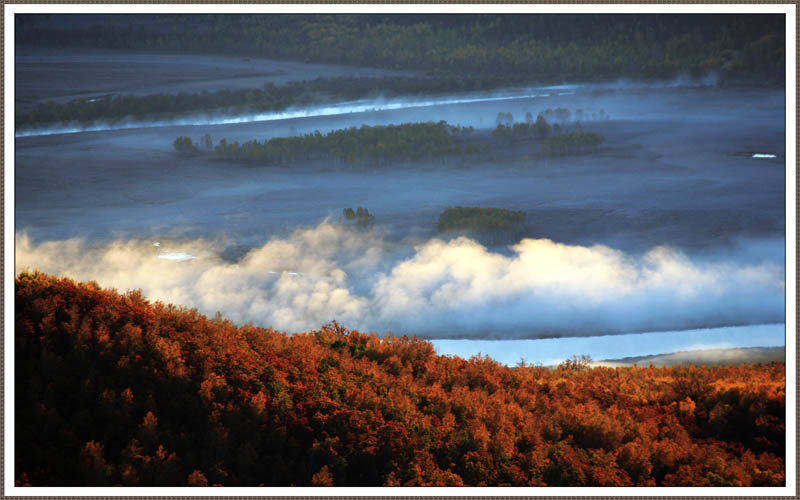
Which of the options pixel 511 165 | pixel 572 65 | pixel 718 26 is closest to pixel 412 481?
pixel 511 165

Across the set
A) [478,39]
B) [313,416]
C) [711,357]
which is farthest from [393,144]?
[313,416]

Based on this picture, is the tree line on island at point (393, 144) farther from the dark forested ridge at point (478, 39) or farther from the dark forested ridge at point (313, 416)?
the dark forested ridge at point (313, 416)

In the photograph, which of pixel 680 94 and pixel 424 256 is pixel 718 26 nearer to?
pixel 680 94

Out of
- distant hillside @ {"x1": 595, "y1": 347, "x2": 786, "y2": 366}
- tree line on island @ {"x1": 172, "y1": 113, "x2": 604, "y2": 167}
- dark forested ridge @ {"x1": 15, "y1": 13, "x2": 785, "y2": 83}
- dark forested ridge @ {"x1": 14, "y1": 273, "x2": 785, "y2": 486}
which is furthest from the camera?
tree line on island @ {"x1": 172, "y1": 113, "x2": 604, "y2": 167}

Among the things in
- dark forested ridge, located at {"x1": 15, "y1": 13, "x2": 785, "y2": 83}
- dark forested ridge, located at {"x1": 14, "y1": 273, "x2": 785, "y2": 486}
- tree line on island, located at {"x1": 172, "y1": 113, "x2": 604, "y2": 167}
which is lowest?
dark forested ridge, located at {"x1": 14, "y1": 273, "x2": 785, "y2": 486}

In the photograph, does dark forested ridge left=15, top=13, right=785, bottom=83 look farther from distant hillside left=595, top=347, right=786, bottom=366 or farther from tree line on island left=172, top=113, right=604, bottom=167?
distant hillside left=595, top=347, right=786, bottom=366

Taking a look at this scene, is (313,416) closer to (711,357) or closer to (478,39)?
(711,357)

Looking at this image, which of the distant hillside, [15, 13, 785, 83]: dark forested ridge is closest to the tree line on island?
[15, 13, 785, 83]: dark forested ridge
